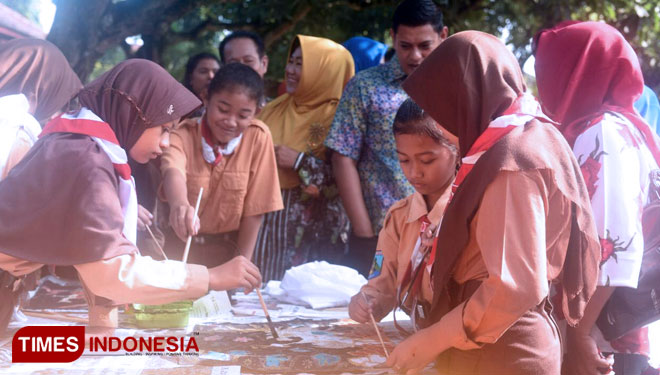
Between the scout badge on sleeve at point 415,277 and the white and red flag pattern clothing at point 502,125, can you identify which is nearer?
the white and red flag pattern clothing at point 502,125

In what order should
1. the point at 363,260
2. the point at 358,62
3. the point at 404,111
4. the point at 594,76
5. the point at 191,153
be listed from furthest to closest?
the point at 358,62 → the point at 363,260 → the point at 191,153 → the point at 594,76 → the point at 404,111

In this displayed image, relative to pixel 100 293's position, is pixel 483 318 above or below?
above

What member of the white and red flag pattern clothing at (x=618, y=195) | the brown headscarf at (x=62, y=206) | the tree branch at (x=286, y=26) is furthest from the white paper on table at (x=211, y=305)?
the tree branch at (x=286, y=26)

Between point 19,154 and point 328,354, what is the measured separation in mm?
1163

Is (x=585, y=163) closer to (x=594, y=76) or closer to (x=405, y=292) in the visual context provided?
(x=594, y=76)

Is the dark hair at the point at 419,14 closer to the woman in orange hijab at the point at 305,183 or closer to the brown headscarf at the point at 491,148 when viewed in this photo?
the woman in orange hijab at the point at 305,183

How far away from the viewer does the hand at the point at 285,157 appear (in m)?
3.32

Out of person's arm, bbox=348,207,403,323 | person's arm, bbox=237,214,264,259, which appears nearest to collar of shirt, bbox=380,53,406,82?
person's arm, bbox=237,214,264,259

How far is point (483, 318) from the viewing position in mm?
1479

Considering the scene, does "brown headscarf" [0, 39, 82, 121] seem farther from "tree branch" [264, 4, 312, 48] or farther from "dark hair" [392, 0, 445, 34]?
"tree branch" [264, 4, 312, 48]

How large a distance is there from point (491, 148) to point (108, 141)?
1118mm

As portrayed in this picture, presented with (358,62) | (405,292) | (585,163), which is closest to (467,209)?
(405,292)

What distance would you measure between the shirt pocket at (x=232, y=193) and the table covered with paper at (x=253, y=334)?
0.40 metres

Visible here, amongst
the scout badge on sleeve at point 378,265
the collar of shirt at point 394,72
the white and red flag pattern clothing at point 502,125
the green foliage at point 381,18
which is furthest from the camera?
the green foliage at point 381,18
